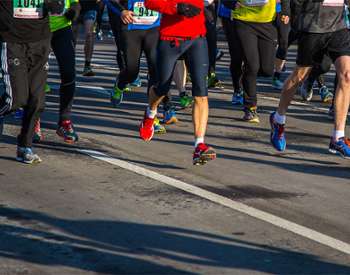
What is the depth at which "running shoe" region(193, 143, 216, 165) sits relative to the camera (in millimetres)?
9328

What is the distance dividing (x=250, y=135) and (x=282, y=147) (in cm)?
109

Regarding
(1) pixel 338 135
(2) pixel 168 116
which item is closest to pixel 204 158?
(1) pixel 338 135

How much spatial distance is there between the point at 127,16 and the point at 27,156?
228 centimetres

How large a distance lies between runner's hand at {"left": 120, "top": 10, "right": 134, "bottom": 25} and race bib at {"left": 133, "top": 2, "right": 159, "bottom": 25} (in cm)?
11

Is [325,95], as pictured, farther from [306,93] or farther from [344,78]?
[344,78]

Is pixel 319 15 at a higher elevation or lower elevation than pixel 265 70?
higher

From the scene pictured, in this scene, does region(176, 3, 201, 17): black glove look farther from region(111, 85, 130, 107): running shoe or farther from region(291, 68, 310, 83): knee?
region(111, 85, 130, 107): running shoe

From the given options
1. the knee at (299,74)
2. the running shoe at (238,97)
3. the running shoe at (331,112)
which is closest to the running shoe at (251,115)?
the running shoe at (331,112)

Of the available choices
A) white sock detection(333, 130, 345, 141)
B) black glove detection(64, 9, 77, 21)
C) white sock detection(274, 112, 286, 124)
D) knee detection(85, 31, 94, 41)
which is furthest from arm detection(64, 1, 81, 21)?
knee detection(85, 31, 94, 41)

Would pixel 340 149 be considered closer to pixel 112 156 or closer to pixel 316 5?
pixel 316 5

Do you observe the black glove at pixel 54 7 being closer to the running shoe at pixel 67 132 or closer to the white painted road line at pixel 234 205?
the white painted road line at pixel 234 205

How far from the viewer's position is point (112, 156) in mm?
9977

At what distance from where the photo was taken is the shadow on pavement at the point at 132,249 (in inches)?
253

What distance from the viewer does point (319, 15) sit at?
10023mm
